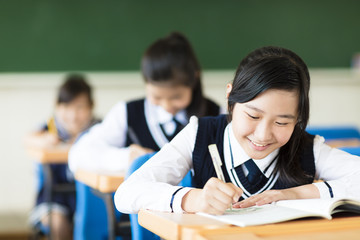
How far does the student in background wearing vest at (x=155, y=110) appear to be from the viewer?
8.27 feet

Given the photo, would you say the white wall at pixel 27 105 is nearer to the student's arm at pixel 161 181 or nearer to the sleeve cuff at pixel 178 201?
the student's arm at pixel 161 181

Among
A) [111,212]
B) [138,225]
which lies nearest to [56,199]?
[111,212]

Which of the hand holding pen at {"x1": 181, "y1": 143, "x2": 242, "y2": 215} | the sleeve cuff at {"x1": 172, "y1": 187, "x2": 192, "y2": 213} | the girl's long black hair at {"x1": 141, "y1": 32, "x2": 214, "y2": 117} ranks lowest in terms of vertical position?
the sleeve cuff at {"x1": 172, "y1": 187, "x2": 192, "y2": 213}

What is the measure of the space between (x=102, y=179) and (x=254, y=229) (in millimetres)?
1135

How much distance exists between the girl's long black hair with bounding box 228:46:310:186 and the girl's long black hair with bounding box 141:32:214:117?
0.90 meters

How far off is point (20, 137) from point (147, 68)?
2454mm

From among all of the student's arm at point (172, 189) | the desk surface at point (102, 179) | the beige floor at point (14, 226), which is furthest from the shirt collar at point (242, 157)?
the beige floor at point (14, 226)

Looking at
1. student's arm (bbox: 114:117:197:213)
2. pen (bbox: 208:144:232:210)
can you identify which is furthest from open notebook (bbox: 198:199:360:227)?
→ pen (bbox: 208:144:232:210)

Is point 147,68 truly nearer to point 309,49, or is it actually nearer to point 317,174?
point 317,174

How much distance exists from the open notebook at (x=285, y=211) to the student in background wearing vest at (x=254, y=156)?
0.05 m

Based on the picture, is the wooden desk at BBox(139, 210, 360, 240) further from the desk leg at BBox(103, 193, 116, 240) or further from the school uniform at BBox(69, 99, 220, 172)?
the school uniform at BBox(69, 99, 220, 172)

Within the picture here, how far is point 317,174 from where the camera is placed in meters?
1.71

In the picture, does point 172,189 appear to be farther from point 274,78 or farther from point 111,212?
point 111,212

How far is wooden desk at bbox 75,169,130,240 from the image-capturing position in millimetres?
2127
